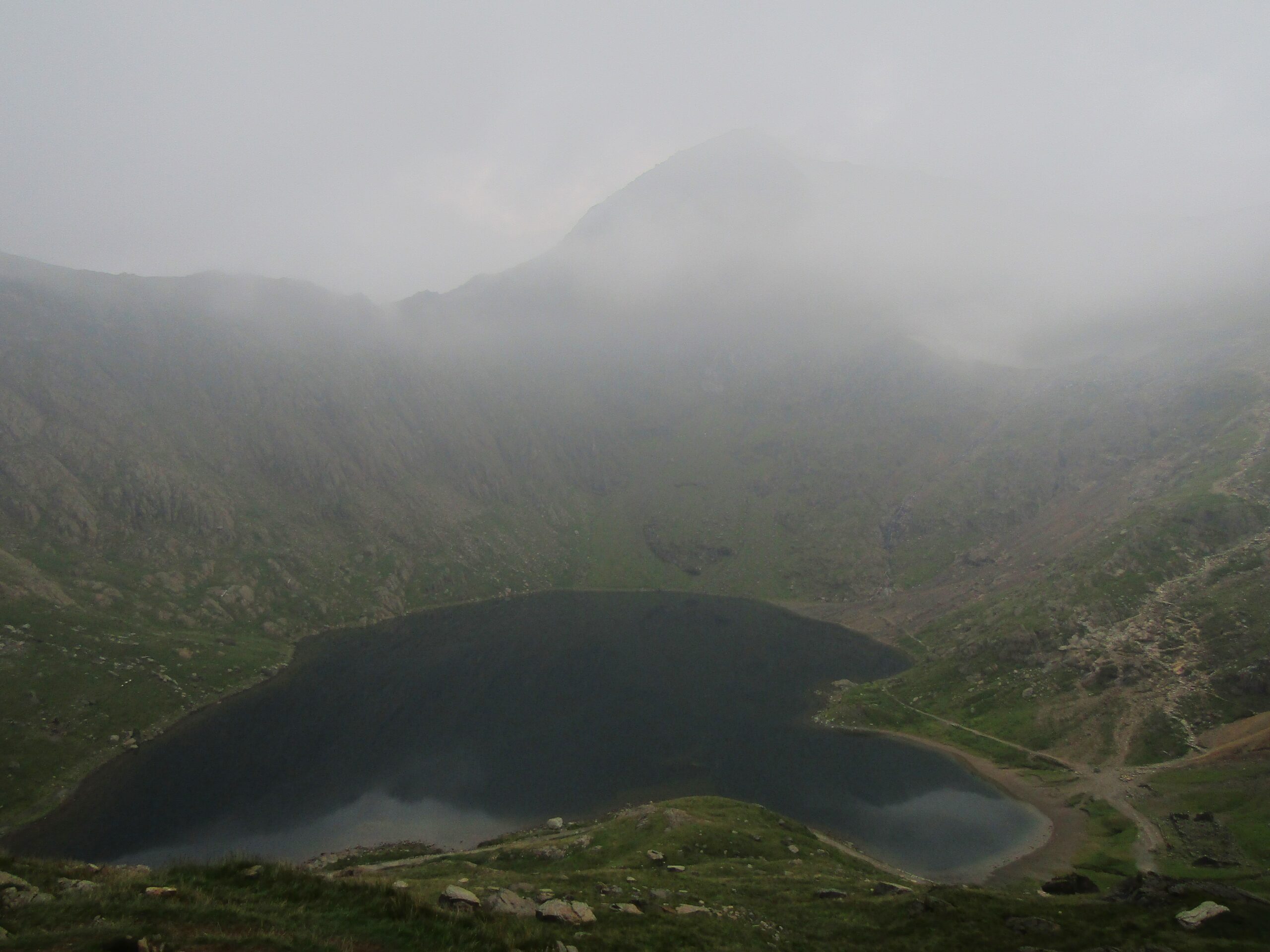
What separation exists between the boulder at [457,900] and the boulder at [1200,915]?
31.0 m

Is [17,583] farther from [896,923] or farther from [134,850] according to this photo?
[896,923]

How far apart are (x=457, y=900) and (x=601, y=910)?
803 cm

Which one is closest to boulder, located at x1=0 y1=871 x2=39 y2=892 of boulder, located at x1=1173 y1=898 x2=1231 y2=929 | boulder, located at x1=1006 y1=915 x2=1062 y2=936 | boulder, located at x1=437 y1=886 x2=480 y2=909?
boulder, located at x1=437 y1=886 x2=480 y2=909

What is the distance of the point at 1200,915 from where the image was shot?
88.4ft

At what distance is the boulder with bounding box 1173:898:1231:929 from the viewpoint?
87.1ft

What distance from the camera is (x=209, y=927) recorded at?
636 inches

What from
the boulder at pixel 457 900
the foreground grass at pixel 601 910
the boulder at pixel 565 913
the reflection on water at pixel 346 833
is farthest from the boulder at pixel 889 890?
the reflection on water at pixel 346 833

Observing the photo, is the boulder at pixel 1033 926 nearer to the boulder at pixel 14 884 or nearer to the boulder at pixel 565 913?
the boulder at pixel 565 913

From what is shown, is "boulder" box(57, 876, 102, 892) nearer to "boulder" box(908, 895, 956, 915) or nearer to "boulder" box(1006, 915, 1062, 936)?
"boulder" box(908, 895, 956, 915)

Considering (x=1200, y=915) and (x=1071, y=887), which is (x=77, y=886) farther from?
(x=1071, y=887)

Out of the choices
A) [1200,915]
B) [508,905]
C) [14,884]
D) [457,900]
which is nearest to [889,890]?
[1200,915]

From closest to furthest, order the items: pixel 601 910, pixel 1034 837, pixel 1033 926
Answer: pixel 601 910 < pixel 1033 926 < pixel 1034 837

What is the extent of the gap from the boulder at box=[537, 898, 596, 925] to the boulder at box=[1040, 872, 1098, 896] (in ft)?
109

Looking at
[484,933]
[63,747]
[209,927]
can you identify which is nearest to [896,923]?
[484,933]
